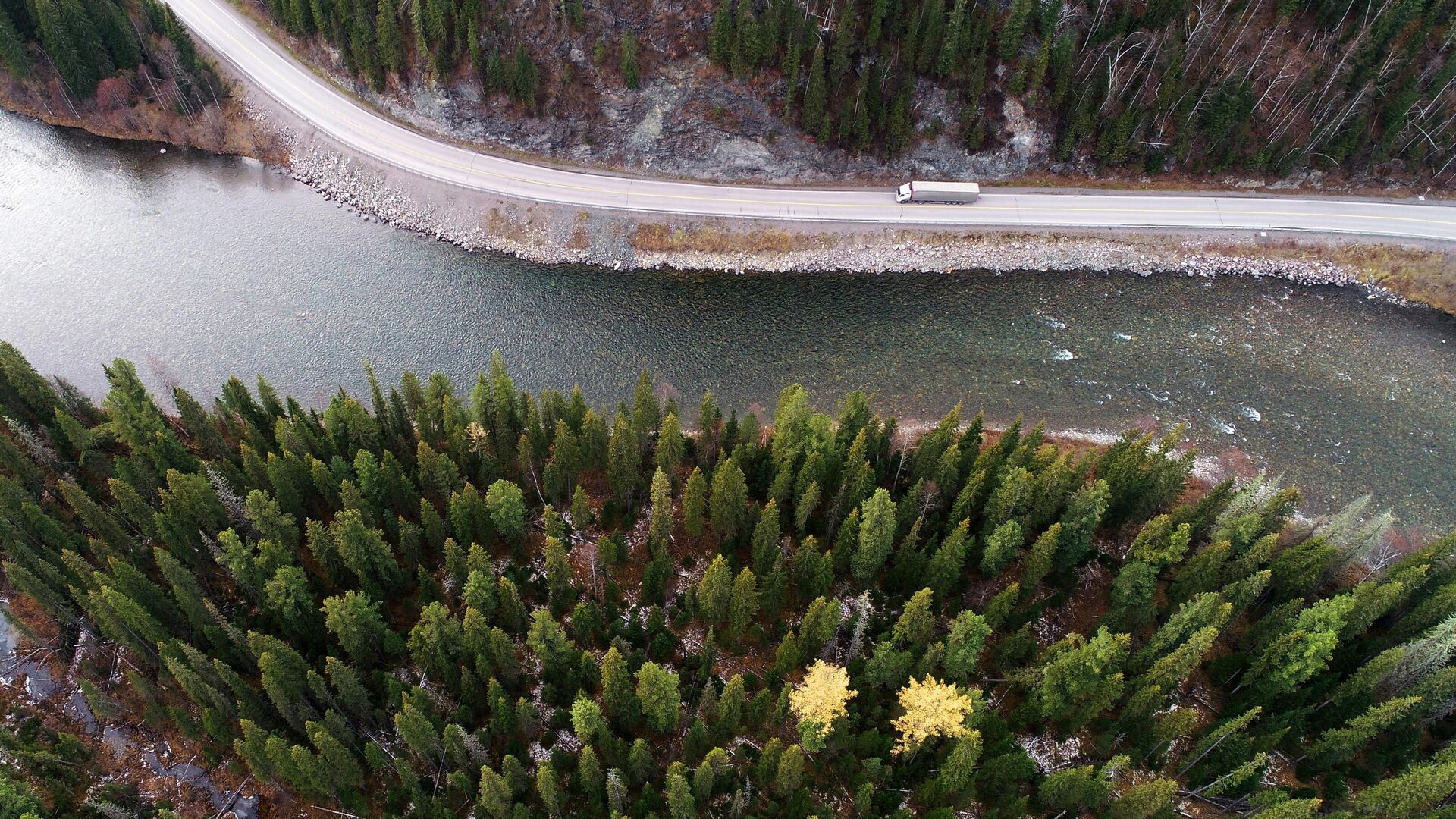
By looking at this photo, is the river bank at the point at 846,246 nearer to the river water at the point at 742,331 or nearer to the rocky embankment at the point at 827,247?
the rocky embankment at the point at 827,247

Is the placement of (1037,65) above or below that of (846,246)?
above

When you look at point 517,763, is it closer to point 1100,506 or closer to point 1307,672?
point 1100,506

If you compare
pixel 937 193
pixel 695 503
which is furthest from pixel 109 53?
pixel 937 193

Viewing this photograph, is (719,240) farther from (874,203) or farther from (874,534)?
(874,534)

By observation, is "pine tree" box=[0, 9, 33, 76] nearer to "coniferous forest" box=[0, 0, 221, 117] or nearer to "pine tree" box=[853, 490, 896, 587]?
"coniferous forest" box=[0, 0, 221, 117]

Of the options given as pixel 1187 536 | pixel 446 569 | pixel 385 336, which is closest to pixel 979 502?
pixel 1187 536

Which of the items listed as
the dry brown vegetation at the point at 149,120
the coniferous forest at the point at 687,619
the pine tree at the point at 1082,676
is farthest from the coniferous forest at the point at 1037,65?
the pine tree at the point at 1082,676
